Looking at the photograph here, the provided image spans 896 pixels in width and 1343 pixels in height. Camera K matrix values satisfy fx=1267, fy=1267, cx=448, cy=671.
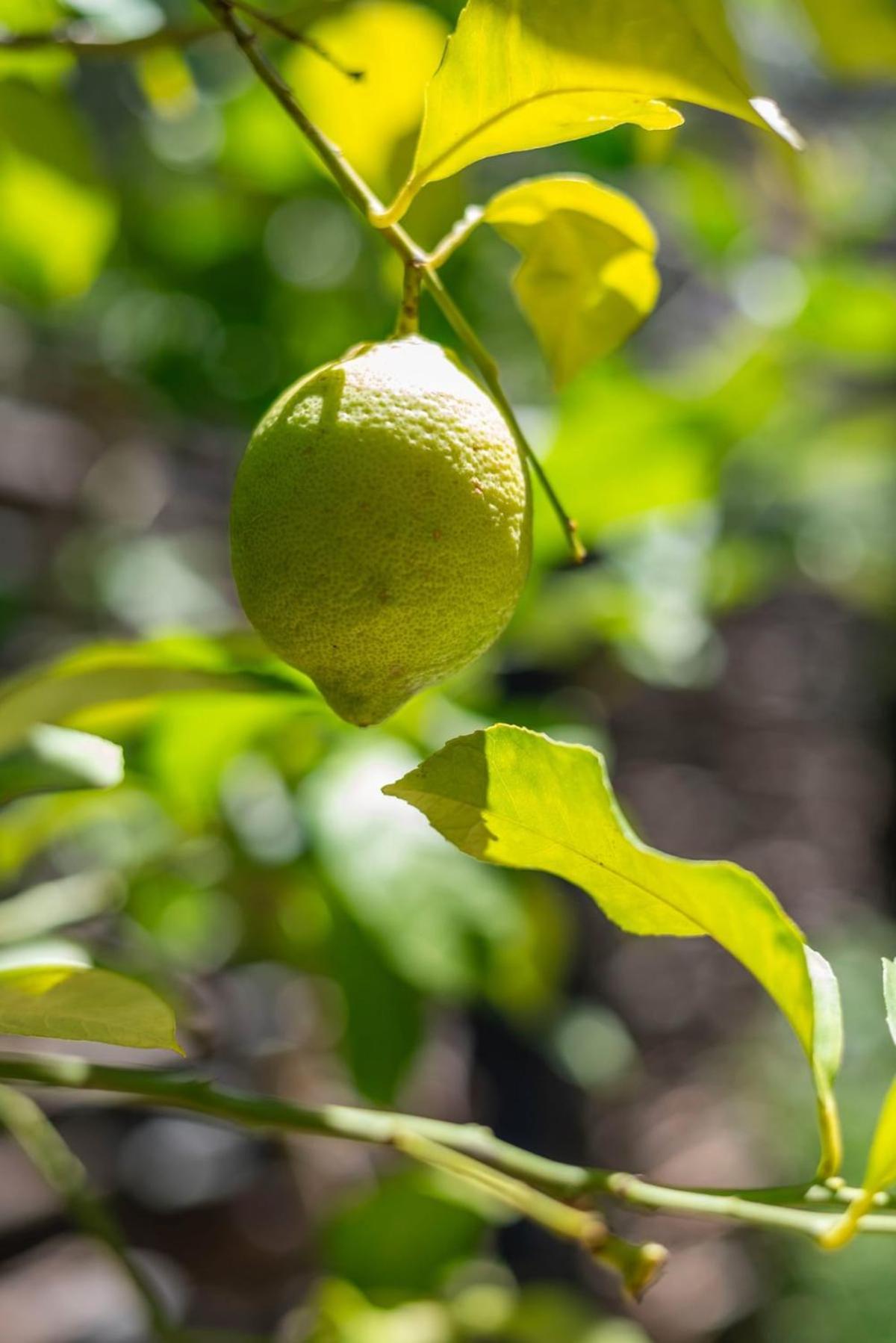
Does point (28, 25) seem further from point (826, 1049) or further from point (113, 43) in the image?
point (826, 1049)

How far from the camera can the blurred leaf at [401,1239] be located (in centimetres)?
89

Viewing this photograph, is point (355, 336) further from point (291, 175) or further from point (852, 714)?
point (852, 714)

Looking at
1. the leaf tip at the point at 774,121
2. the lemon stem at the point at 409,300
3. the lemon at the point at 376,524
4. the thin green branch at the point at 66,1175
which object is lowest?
the thin green branch at the point at 66,1175

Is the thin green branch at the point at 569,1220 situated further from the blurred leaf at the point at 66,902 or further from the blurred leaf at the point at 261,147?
the blurred leaf at the point at 261,147

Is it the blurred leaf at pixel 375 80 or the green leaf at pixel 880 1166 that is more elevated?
the blurred leaf at pixel 375 80

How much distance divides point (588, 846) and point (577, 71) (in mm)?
226

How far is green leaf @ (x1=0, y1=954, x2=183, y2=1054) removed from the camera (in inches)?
15.1

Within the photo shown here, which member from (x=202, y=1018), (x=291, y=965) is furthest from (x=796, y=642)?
(x=202, y=1018)

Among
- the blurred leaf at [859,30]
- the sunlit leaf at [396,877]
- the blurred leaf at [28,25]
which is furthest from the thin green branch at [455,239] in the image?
the sunlit leaf at [396,877]

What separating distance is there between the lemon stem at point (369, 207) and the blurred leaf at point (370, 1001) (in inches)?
21.3

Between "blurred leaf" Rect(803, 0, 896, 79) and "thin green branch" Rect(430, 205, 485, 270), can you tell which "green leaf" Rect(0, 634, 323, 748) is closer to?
"thin green branch" Rect(430, 205, 485, 270)

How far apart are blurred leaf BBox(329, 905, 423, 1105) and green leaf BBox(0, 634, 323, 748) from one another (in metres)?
0.42

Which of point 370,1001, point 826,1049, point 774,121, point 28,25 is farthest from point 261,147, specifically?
point 826,1049

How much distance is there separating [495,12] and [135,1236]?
6.59ft
